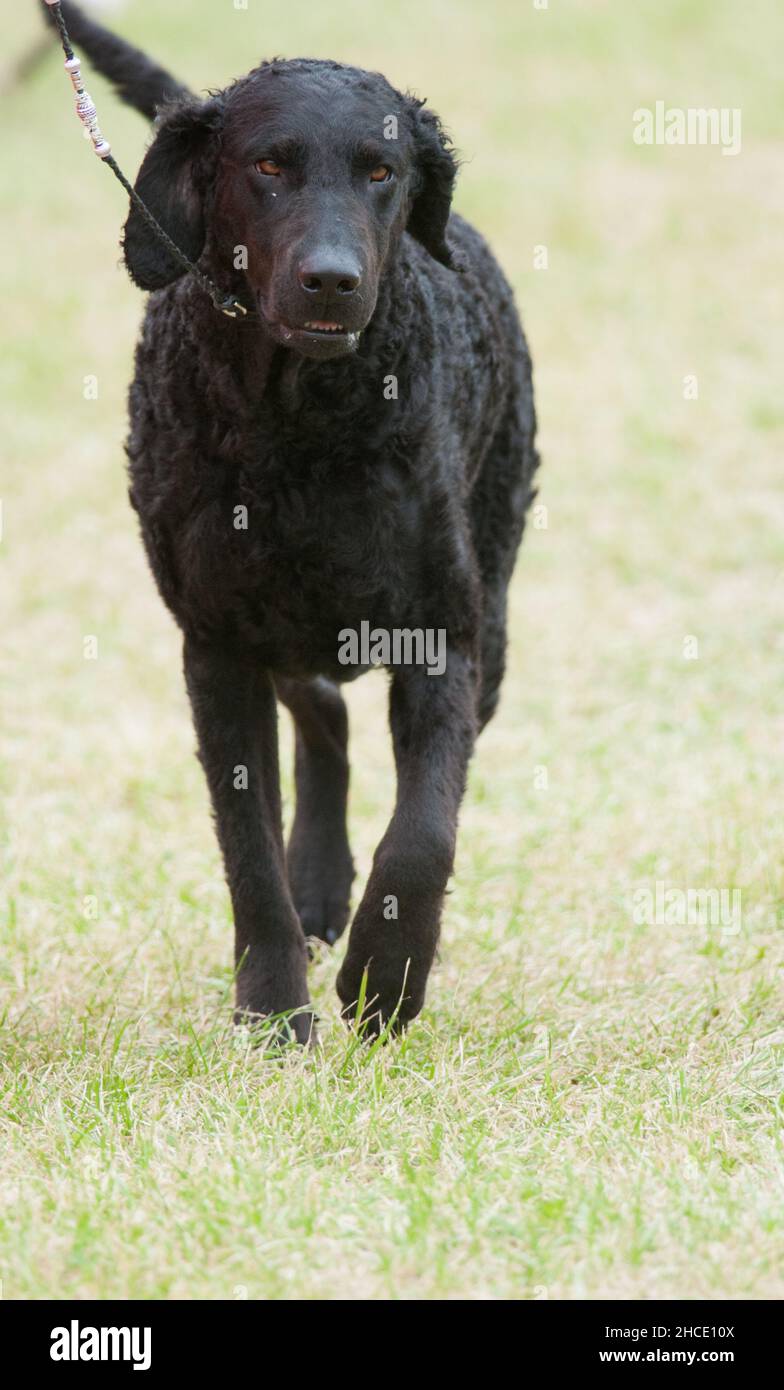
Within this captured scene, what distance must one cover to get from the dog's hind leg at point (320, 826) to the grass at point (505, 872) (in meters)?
0.19

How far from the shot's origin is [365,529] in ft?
13.1

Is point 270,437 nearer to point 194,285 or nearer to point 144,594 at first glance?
point 194,285

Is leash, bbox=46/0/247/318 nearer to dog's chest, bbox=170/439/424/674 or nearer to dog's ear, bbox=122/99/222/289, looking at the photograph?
dog's ear, bbox=122/99/222/289

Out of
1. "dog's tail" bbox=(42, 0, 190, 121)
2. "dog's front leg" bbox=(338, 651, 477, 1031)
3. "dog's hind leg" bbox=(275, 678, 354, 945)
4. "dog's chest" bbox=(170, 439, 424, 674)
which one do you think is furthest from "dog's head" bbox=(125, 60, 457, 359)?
"dog's hind leg" bbox=(275, 678, 354, 945)

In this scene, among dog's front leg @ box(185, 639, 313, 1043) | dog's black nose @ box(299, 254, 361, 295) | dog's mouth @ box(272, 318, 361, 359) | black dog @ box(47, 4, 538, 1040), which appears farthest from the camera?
dog's front leg @ box(185, 639, 313, 1043)

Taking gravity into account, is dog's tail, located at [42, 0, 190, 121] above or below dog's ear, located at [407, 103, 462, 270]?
above

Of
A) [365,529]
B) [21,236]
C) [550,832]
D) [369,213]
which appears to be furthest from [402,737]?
[21,236]

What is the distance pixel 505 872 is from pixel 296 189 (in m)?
2.73

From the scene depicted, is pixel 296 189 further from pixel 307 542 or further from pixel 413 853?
pixel 413 853

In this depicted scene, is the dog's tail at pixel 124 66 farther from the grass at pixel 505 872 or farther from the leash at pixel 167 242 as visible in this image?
the grass at pixel 505 872

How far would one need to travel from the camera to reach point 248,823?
4312 mm

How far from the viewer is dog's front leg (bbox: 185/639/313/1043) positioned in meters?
→ 4.29

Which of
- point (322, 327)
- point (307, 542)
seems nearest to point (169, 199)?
point (322, 327)

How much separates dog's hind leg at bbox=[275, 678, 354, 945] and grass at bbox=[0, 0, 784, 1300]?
0.19 m
